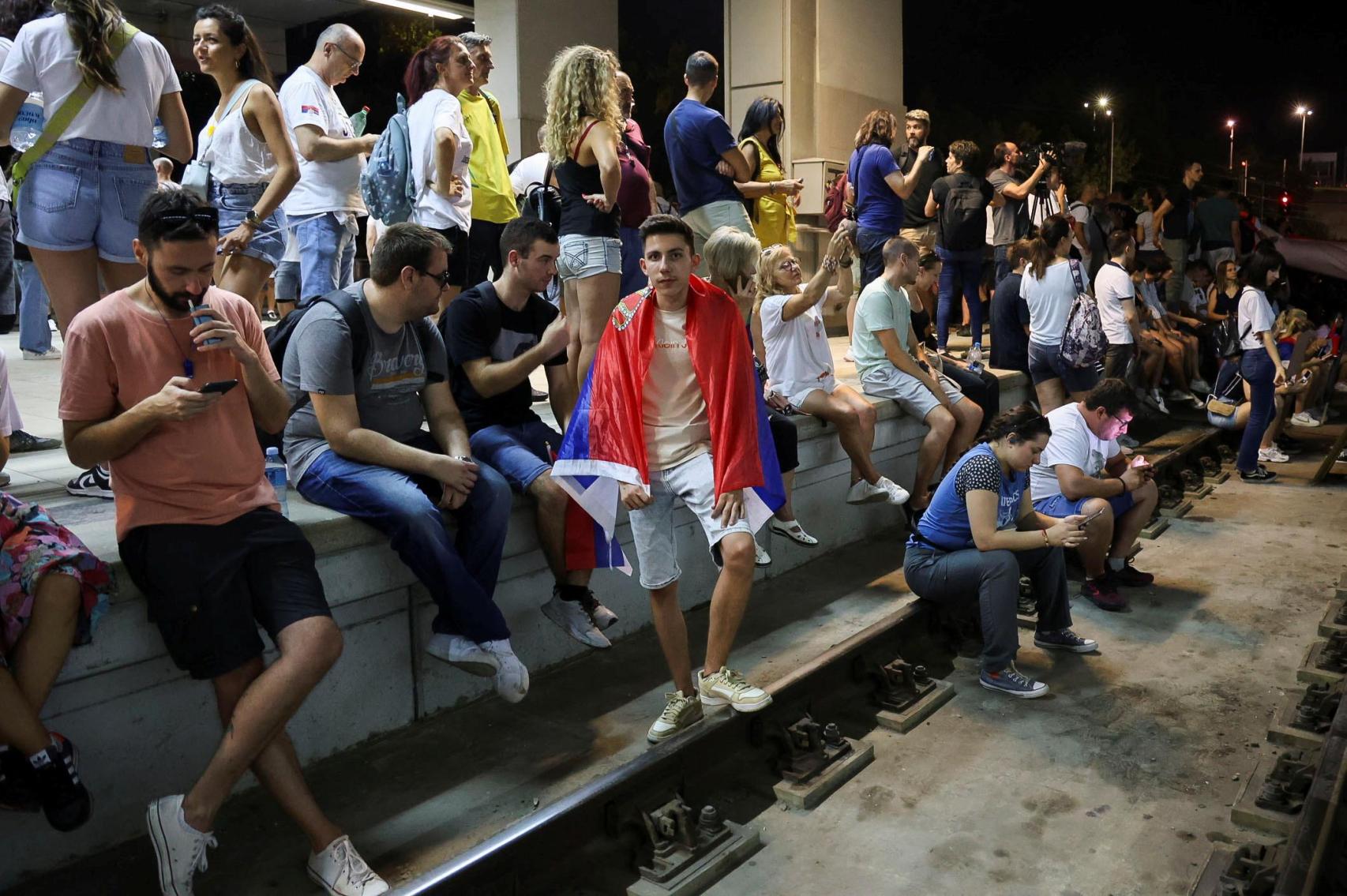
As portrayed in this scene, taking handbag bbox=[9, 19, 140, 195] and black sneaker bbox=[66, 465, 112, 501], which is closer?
handbag bbox=[9, 19, 140, 195]

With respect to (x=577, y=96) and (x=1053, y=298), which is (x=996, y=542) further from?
(x=1053, y=298)

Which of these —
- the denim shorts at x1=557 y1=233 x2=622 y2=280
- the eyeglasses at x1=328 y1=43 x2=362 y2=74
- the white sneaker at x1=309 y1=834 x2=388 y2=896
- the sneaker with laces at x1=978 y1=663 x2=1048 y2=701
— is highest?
the eyeglasses at x1=328 y1=43 x2=362 y2=74

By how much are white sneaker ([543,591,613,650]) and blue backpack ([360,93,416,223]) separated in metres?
2.41

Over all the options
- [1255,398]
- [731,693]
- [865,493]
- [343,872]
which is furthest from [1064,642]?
[1255,398]

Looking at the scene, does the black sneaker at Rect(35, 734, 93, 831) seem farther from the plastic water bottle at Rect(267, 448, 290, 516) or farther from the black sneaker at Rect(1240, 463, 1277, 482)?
the black sneaker at Rect(1240, 463, 1277, 482)

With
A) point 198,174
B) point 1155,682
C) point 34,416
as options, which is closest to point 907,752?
point 1155,682

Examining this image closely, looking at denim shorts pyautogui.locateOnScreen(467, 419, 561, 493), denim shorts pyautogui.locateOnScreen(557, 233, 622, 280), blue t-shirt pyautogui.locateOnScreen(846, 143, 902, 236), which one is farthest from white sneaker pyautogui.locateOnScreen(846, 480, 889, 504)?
blue t-shirt pyautogui.locateOnScreen(846, 143, 902, 236)

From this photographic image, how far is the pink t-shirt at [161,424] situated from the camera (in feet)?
11.0

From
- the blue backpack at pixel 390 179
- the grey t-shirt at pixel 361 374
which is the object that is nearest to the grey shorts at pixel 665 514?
the grey t-shirt at pixel 361 374

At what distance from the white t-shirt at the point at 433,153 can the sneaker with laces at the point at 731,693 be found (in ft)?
9.48

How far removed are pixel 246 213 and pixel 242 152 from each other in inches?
11.0

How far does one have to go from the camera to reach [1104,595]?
6.45 metres

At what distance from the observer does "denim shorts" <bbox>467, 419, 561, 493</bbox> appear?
482 cm

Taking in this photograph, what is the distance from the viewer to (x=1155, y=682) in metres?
5.31
